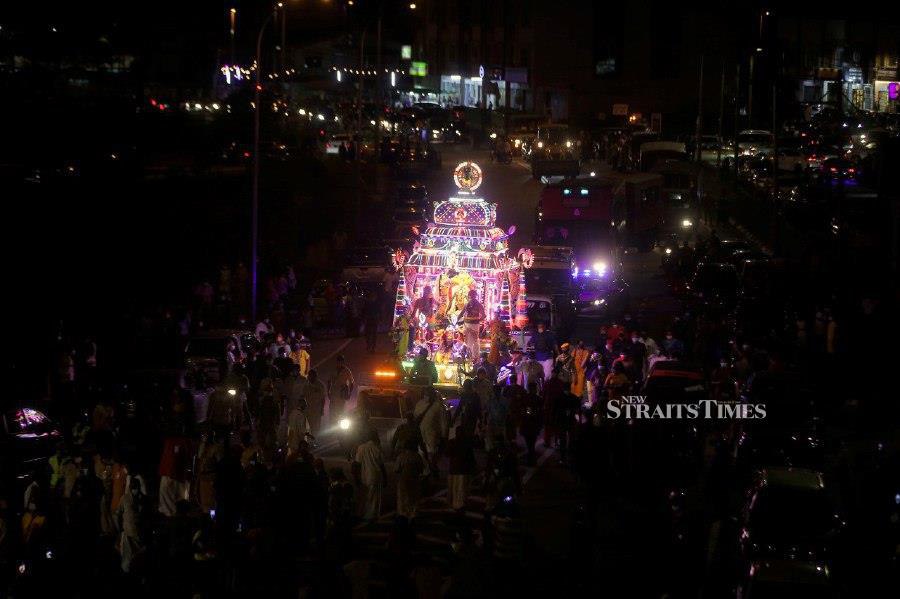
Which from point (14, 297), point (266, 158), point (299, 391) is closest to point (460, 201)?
point (299, 391)

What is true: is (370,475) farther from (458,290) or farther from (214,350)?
(458,290)

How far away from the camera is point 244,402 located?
1964 cm

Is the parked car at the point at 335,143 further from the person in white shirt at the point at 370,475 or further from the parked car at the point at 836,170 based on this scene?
the person in white shirt at the point at 370,475

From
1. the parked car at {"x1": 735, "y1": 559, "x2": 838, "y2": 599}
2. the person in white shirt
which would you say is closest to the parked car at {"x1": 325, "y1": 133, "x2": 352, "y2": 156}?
the person in white shirt

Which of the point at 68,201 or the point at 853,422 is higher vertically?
the point at 68,201

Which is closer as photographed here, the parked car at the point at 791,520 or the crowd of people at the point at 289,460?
the crowd of people at the point at 289,460

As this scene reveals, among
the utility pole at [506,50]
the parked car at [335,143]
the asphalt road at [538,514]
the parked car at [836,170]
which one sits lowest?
the asphalt road at [538,514]

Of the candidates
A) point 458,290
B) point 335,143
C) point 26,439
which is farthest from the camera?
point 335,143

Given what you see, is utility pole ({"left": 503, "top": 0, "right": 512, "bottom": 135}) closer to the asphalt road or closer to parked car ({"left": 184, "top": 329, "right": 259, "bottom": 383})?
the asphalt road

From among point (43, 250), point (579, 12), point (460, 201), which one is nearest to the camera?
point (460, 201)

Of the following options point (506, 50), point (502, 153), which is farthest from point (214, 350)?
point (506, 50)

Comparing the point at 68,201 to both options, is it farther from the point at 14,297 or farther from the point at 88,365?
the point at 88,365

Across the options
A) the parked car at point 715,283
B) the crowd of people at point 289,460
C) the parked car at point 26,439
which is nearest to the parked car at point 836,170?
the parked car at point 715,283

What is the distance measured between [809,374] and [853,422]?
2.12m
